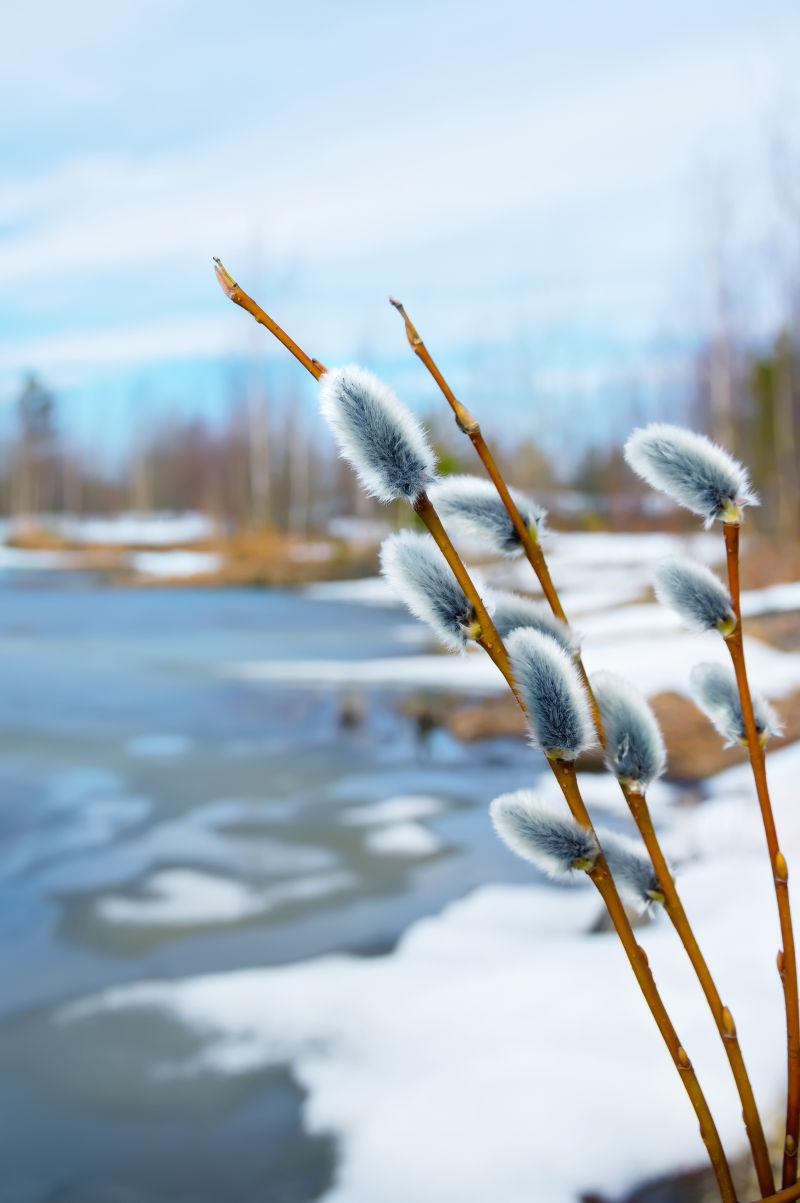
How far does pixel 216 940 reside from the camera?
3365 millimetres

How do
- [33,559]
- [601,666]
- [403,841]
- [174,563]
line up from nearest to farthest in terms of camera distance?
[403,841] → [601,666] → [174,563] → [33,559]

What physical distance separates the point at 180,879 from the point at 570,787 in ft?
10.7

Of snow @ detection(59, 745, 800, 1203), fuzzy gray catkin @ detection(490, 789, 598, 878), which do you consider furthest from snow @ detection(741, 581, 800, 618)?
fuzzy gray catkin @ detection(490, 789, 598, 878)

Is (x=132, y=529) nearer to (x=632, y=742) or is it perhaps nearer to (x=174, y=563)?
(x=174, y=563)

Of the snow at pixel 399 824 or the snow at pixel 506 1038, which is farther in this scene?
the snow at pixel 399 824

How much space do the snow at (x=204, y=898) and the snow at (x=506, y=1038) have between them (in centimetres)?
53

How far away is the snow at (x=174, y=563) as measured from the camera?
78.5 feet

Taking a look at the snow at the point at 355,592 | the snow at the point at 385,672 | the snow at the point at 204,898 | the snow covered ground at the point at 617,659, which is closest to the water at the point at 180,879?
the snow at the point at 204,898

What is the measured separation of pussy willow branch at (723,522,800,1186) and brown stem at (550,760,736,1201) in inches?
3.5

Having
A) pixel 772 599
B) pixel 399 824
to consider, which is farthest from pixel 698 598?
pixel 772 599

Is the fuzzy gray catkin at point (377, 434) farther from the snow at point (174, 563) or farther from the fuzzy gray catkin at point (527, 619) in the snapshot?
the snow at point (174, 563)

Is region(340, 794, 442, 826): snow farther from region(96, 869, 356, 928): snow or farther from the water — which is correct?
region(96, 869, 356, 928): snow

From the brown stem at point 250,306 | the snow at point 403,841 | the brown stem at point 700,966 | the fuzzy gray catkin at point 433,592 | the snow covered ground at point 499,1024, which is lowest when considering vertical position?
the snow at point 403,841

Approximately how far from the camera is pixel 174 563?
2705 cm
